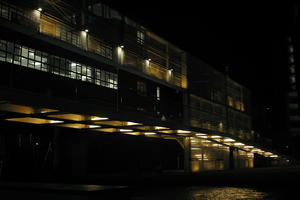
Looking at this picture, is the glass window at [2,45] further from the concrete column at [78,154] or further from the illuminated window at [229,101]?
the illuminated window at [229,101]

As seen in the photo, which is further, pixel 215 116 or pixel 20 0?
pixel 215 116

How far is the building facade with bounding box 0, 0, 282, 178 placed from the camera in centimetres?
1678

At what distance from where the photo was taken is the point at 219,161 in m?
34.7

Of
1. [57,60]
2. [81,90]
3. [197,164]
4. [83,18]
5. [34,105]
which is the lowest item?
[197,164]

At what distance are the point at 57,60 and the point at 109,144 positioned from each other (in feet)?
25.6

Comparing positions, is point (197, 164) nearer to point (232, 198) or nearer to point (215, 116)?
point (215, 116)

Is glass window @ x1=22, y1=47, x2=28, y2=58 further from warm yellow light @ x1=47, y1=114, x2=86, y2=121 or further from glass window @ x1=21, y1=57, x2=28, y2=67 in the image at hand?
warm yellow light @ x1=47, y1=114, x2=86, y2=121

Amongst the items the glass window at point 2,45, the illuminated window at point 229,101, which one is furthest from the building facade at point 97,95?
the illuminated window at point 229,101

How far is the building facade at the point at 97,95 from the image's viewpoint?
16.8 meters

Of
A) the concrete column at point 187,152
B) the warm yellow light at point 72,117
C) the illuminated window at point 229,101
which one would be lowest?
the concrete column at point 187,152

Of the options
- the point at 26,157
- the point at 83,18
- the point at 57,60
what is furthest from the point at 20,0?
the point at 26,157

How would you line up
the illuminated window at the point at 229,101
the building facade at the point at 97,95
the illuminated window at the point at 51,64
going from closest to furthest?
1. the building facade at the point at 97,95
2. the illuminated window at the point at 51,64
3. the illuminated window at the point at 229,101

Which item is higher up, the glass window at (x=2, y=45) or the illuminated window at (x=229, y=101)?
the glass window at (x=2, y=45)

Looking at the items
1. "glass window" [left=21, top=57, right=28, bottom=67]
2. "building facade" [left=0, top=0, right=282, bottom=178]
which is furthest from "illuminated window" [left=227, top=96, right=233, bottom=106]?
"glass window" [left=21, top=57, right=28, bottom=67]
